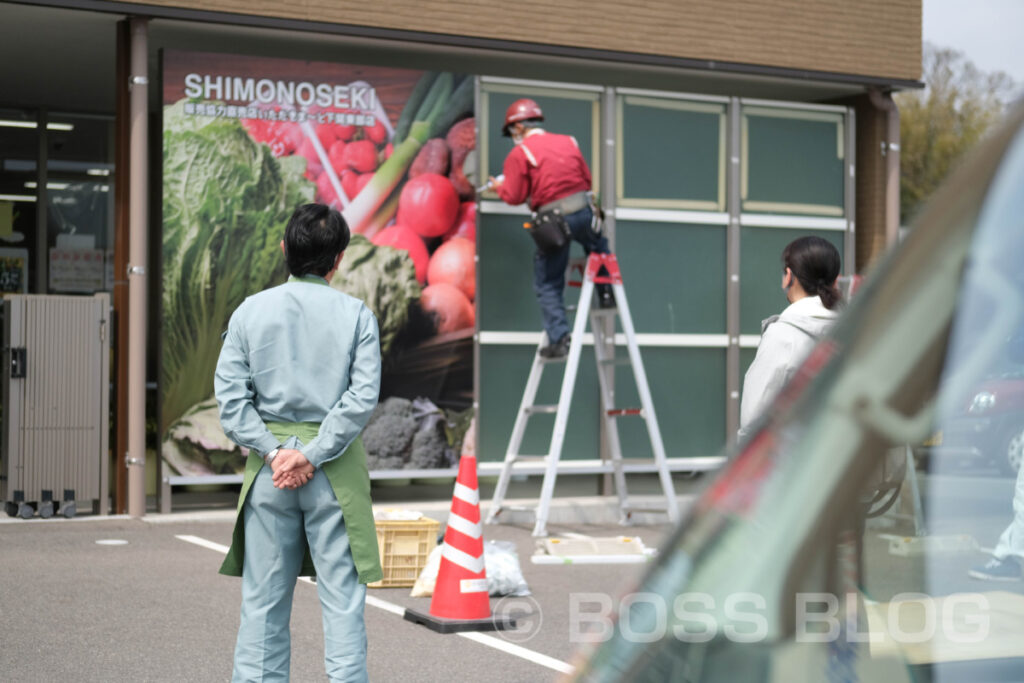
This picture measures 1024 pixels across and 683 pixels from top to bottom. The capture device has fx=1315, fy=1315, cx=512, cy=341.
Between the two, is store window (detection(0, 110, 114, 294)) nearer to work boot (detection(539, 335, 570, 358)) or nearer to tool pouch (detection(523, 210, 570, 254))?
tool pouch (detection(523, 210, 570, 254))

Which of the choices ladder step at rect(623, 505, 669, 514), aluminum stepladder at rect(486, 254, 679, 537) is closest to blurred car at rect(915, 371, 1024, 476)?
aluminum stepladder at rect(486, 254, 679, 537)

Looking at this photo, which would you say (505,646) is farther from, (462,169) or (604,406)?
(462,169)

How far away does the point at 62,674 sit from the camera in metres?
5.70

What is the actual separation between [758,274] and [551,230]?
3165 mm

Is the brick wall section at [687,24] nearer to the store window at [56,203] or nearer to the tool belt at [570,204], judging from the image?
the tool belt at [570,204]

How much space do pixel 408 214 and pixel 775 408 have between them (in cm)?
1069

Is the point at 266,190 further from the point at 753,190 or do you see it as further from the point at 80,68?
the point at 753,190

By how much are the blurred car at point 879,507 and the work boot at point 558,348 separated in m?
9.96

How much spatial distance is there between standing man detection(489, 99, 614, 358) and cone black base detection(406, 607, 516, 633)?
163 inches

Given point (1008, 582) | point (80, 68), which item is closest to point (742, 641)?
point (1008, 582)

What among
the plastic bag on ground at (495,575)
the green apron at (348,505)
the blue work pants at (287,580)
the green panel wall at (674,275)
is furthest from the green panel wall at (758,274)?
the blue work pants at (287,580)

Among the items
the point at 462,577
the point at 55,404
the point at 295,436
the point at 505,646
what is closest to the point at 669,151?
the point at 55,404

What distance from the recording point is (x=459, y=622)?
6863mm

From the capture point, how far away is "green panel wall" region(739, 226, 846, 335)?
13109 mm
